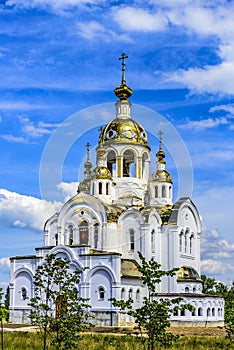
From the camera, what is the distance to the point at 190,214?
1763 inches

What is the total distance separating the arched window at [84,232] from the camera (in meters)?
41.3

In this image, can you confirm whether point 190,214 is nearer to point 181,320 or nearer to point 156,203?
point 156,203

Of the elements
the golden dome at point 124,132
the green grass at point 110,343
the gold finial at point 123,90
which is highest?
the gold finial at point 123,90

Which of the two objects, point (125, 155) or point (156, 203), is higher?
point (125, 155)

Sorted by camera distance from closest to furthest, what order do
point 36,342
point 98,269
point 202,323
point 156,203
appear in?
point 36,342
point 98,269
point 202,323
point 156,203

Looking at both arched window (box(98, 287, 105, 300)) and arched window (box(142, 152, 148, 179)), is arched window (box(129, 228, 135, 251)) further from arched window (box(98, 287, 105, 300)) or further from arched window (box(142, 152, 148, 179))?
arched window (box(142, 152, 148, 179))

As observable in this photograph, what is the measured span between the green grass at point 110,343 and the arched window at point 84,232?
14069 mm

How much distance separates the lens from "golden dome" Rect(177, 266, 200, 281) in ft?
134

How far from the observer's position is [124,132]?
46000mm

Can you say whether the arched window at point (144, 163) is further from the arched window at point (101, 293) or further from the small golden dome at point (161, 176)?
the arched window at point (101, 293)

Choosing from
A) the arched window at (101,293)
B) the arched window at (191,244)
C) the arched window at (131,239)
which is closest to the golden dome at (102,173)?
the arched window at (131,239)

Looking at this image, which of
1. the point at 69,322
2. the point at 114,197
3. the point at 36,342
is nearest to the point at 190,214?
the point at 114,197

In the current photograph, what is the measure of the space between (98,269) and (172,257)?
22.7ft

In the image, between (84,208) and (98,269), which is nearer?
(98,269)
